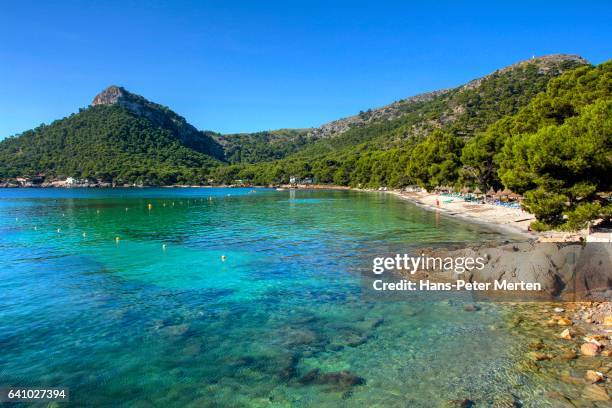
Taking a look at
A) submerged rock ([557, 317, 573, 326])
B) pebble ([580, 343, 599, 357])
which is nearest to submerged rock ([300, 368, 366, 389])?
pebble ([580, 343, 599, 357])

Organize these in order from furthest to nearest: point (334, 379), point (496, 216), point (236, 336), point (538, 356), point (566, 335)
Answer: point (496, 216), point (236, 336), point (566, 335), point (538, 356), point (334, 379)

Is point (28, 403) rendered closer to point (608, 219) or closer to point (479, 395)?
point (479, 395)

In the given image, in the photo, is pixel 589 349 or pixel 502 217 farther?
pixel 502 217

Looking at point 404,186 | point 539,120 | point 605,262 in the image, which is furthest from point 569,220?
point 404,186

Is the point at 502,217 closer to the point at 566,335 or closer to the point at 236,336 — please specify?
the point at 566,335

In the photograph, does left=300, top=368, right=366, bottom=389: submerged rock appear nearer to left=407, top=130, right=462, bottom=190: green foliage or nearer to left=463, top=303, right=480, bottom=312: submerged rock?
left=463, top=303, right=480, bottom=312: submerged rock

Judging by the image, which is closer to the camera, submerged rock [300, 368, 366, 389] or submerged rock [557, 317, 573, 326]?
submerged rock [300, 368, 366, 389]

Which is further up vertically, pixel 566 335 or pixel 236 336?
pixel 566 335

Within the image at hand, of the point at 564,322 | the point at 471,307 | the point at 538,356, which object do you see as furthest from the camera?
the point at 471,307

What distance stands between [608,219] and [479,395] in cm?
2031

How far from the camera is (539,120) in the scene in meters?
43.9

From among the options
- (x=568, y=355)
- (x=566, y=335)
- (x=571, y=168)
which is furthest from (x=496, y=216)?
(x=568, y=355)

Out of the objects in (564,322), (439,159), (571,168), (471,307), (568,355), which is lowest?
(471,307)

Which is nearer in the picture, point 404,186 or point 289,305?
point 289,305
